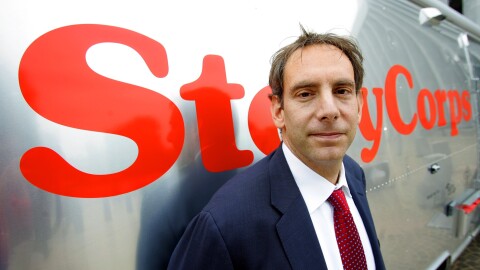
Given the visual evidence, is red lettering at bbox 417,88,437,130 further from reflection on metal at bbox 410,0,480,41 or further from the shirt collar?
the shirt collar

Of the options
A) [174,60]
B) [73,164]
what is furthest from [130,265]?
[174,60]

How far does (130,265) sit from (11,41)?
1.92ft

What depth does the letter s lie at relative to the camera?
26.8 inches

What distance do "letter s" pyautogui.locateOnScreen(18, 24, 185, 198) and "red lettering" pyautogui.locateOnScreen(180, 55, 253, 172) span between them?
8cm

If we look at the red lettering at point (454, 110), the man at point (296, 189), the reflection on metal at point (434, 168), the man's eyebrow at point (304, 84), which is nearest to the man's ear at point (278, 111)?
the man at point (296, 189)

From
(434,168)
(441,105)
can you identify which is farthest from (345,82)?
(441,105)

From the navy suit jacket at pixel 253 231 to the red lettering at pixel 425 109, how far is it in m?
1.46

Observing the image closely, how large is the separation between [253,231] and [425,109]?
1.73 m

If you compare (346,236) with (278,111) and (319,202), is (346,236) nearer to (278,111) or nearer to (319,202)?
(319,202)

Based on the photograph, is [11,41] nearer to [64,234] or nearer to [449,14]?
[64,234]

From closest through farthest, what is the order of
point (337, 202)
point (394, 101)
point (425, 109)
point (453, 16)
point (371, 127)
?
1. point (337, 202)
2. point (371, 127)
3. point (394, 101)
4. point (425, 109)
5. point (453, 16)

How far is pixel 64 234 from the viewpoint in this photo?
27.6 inches

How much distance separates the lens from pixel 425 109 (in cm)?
200

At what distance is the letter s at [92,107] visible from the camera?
68cm
